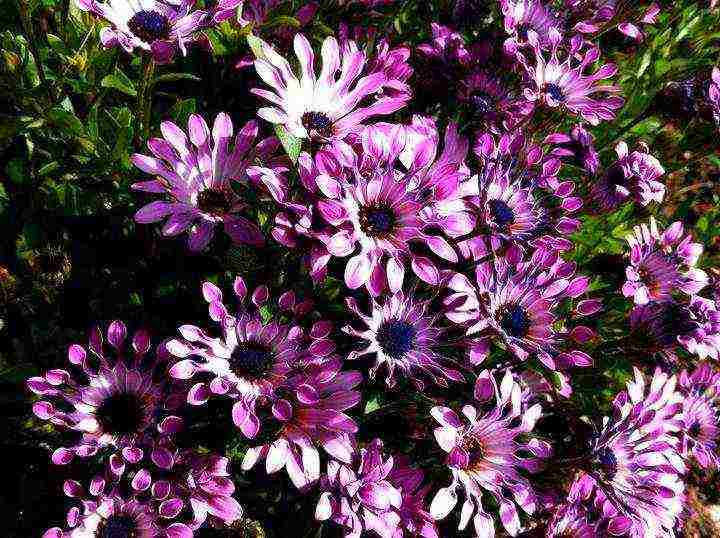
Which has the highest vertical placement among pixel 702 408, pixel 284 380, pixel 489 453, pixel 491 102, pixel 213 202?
pixel 491 102

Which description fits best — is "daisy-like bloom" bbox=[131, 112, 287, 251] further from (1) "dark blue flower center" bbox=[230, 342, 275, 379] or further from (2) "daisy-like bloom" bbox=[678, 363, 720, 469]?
(2) "daisy-like bloom" bbox=[678, 363, 720, 469]

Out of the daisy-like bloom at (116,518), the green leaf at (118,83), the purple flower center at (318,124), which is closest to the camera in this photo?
the daisy-like bloom at (116,518)

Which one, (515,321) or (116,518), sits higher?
(515,321)

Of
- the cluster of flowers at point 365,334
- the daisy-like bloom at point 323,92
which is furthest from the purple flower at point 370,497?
the daisy-like bloom at point 323,92

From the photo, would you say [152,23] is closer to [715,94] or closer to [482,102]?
[482,102]

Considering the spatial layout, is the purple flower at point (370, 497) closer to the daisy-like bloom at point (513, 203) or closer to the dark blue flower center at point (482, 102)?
the daisy-like bloom at point (513, 203)

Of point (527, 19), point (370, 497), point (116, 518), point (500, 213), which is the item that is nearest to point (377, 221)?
point (500, 213)

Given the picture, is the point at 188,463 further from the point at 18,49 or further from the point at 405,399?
the point at 18,49

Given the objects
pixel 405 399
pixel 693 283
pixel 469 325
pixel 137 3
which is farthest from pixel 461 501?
pixel 137 3
